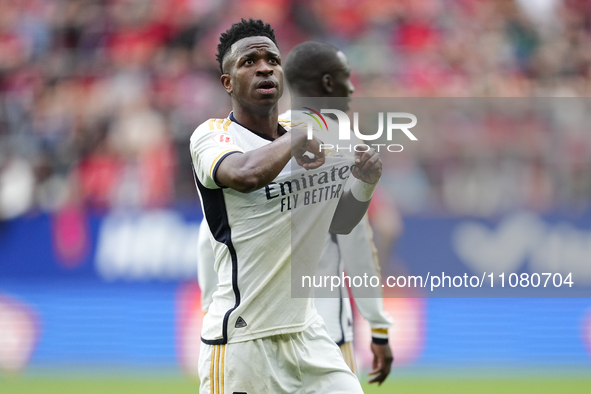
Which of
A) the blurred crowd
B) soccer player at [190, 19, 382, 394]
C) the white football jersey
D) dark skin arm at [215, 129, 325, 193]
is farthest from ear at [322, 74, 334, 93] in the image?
the blurred crowd

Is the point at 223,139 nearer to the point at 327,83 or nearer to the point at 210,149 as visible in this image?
the point at 210,149

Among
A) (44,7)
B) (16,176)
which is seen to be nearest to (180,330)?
(16,176)

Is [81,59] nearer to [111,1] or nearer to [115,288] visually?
[111,1]

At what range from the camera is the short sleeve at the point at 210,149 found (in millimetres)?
3205

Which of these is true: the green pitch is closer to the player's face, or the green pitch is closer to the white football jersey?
the white football jersey

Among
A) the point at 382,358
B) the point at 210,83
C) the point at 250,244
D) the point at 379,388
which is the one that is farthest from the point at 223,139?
the point at 210,83

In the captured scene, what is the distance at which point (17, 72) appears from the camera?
12.0 meters

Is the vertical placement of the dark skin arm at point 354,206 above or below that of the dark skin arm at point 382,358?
above

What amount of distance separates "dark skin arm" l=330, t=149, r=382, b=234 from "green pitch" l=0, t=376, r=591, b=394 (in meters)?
4.21

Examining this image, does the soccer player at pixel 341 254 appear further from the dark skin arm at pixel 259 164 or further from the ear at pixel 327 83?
the dark skin arm at pixel 259 164

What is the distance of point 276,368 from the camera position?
3.38m

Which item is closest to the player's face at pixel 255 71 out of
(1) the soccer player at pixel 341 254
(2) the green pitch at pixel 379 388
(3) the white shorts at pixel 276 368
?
(1) the soccer player at pixel 341 254

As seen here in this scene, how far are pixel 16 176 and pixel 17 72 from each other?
9.36 ft

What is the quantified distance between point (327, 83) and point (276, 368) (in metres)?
2.05
